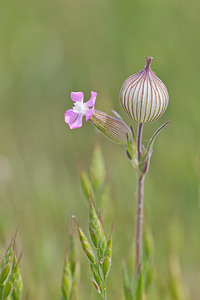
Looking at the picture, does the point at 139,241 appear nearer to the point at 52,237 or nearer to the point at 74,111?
the point at 74,111

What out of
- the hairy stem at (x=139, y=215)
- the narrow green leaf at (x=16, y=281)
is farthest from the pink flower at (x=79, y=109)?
the narrow green leaf at (x=16, y=281)

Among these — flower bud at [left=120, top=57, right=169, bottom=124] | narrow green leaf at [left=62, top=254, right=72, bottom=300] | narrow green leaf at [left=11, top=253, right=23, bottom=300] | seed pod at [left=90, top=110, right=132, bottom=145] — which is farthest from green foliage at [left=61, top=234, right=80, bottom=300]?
flower bud at [left=120, top=57, right=169, bottom=124]

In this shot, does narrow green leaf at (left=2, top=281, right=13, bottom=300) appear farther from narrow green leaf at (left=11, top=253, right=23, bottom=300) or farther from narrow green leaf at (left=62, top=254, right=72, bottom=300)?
narrow green leaf at (left=62, top=254, right=72, bottom=300)

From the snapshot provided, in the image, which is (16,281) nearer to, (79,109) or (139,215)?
(139,215)

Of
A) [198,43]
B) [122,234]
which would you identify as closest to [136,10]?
[198,43]

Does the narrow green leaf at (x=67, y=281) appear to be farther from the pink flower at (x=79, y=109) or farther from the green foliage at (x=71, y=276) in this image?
the pink flower at (x=79, y=109)
